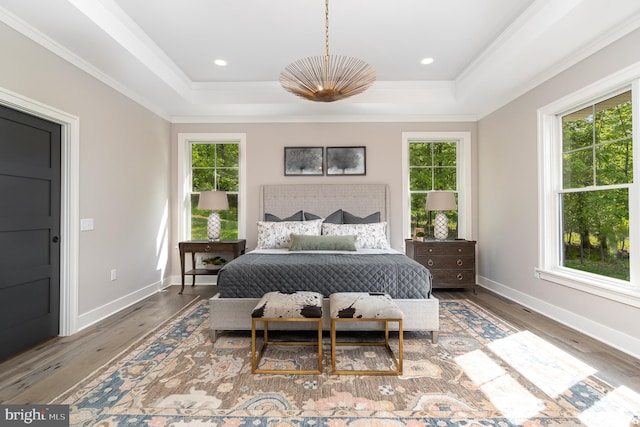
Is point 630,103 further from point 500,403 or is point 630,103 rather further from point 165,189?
point 165,189

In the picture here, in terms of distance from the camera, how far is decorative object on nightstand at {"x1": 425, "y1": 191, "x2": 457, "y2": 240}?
4.32 m

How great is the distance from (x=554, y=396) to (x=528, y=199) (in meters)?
2.41

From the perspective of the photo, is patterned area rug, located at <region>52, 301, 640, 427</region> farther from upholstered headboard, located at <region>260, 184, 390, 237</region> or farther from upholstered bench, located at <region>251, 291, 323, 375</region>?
upholstered headboard, located at <region>260, 184, 390, 237</region>

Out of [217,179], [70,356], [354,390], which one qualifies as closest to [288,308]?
[354,390]

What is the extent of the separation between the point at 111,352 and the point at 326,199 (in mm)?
3109

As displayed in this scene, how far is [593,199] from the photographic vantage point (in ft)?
9.71

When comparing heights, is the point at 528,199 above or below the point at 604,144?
below

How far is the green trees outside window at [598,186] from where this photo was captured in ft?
8.70

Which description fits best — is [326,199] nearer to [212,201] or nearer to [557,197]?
[212,201]

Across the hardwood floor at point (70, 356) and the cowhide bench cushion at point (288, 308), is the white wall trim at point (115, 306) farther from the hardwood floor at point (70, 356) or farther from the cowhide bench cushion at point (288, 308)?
the cowhide bench cushion at point (288, 308)

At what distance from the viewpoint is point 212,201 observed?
4391mm

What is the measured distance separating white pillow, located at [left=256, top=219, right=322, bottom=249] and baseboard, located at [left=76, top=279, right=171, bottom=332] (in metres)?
1.60

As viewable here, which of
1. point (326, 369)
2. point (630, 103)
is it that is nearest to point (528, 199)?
point (630, 103)

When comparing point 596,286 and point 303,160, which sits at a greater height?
point 303,160
